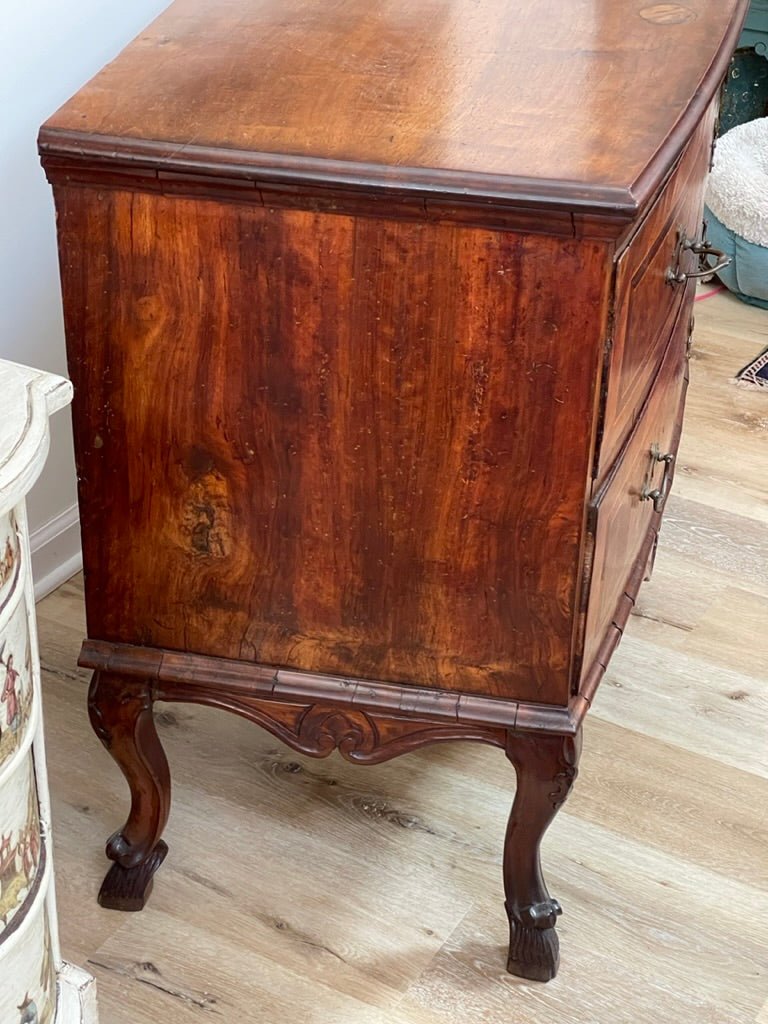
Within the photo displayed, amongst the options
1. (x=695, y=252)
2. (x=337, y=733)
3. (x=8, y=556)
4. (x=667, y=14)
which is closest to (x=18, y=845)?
(x=8, y=556)

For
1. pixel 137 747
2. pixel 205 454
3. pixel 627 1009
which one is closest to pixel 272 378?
pixel 205 454

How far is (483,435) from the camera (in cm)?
112

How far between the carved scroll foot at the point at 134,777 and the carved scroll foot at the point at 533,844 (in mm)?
379

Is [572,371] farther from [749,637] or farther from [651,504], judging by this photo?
[749,637]

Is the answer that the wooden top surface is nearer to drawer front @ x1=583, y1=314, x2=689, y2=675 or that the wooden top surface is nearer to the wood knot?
the wood knot

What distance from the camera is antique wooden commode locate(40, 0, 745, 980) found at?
1053 millimetres

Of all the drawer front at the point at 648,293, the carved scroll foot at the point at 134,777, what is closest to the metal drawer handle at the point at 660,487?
the drawer front at the point at 648,293

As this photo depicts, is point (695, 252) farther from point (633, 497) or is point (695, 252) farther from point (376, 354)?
point (376, 354)

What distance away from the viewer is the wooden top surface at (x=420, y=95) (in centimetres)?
103

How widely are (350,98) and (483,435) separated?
320mm

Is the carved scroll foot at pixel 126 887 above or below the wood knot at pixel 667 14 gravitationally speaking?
below

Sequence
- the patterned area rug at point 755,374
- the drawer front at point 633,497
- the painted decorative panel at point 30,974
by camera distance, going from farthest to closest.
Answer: the patterned area rug at point 755,374
the drawer front at point 633,497
the painted decorative panel at point 30,974

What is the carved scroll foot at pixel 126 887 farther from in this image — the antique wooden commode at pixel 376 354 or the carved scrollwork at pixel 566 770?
the carved scrollwork at pixel 566 770

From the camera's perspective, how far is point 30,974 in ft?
3.53
